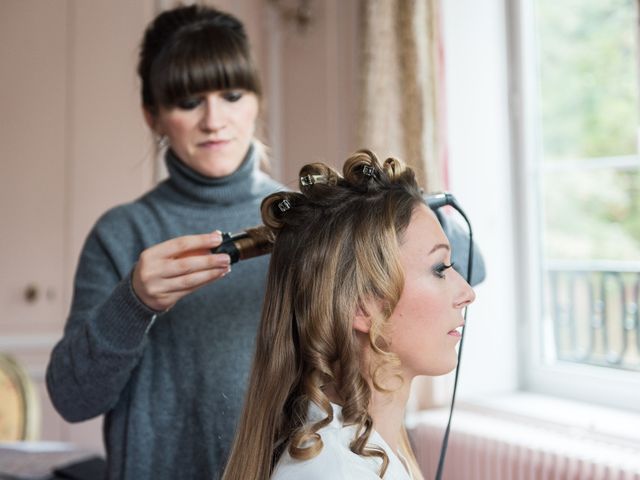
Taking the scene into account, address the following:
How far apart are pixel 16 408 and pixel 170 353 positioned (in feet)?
4.84

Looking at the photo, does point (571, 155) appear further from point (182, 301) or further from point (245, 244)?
point (245, 244)

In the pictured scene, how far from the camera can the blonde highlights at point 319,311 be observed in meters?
1.05

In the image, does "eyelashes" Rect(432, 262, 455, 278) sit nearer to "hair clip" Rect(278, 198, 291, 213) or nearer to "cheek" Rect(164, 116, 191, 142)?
"hair clip" Rect(278, 198, 291, 213)

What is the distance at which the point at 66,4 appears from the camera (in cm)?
324

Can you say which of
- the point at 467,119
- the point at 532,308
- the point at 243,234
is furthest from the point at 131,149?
the point at 243,234

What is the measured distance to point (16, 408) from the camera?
8.66ft

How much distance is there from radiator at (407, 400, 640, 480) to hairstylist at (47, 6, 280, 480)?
3.22ft

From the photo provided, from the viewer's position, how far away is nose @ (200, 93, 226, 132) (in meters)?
1.38

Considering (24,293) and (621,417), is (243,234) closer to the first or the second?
(621,417)

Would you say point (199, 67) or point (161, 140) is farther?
point (161, 140)

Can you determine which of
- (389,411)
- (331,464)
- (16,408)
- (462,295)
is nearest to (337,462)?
(331,464)

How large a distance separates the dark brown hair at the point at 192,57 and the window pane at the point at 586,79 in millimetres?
1627

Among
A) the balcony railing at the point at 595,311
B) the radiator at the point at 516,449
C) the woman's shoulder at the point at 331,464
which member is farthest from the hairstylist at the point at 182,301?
the balcony railing at the point at 595,311

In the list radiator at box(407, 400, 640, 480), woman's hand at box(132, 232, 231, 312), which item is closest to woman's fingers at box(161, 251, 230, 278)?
woman's hand at box(132, 232, 231, 312)
